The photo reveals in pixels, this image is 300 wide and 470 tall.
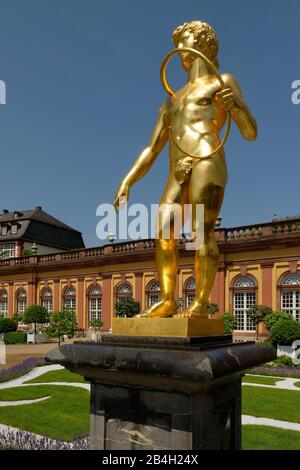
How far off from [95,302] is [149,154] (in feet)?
93.6

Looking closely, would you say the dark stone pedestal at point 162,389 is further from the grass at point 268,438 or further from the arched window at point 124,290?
the arched window at point 124,290

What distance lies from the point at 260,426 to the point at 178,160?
6242mm

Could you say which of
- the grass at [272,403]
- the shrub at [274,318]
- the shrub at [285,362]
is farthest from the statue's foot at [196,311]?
the shrub at [274,318]

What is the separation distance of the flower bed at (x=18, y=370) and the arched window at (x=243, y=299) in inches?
453

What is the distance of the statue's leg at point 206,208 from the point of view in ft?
13.6

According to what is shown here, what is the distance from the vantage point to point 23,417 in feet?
29.9

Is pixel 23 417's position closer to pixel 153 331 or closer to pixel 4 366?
pixel 153 331

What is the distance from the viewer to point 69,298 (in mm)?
33938

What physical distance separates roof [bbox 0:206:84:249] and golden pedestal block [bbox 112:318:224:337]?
1813 inches

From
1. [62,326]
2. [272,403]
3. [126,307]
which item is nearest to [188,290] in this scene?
[126,307]

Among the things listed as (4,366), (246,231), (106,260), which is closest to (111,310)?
(106,260)

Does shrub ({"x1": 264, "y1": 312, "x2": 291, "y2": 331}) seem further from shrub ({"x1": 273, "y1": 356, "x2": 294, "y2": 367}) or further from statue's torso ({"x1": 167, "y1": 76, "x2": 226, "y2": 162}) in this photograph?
statue's torso ({"x1": 167, "y1": 76, "x2": 226, "y2": 162})

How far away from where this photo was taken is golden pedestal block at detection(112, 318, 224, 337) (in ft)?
12.3
